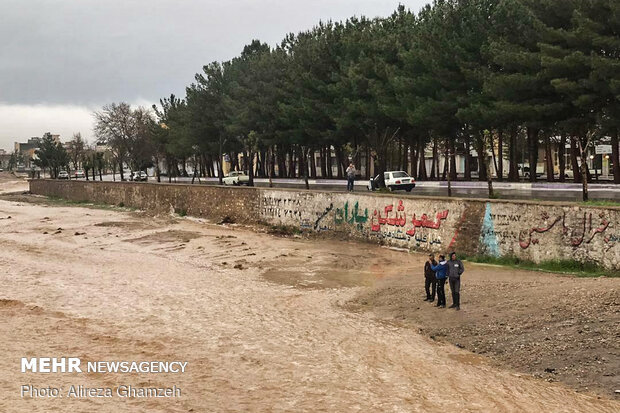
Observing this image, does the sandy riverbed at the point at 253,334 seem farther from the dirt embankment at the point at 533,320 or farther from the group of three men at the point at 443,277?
the group of three men at the point at 443,277

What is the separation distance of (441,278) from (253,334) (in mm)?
5279

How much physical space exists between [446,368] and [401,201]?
16.1 meters


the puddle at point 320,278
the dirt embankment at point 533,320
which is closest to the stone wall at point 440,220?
the dirt embankment at point 533,320

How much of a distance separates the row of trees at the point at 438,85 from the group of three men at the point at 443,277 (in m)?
Result: 13.8

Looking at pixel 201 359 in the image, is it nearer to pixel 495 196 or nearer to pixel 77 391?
pixel 77 391

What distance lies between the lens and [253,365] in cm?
1222

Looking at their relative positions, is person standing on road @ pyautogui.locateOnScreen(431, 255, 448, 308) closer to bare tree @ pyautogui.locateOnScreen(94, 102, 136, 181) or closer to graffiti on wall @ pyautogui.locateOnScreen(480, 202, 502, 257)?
graffiti on wall @ pyautogui.locateOnScreen(480, 202, 502, 257)

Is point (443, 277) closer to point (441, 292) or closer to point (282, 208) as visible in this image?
point (441, 292)

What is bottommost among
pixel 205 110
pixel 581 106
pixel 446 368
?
pixel 446 368

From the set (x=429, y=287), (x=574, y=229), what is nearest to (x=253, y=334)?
(x=429, y=287)

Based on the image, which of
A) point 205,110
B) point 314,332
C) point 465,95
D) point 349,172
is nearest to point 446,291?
point 314,332

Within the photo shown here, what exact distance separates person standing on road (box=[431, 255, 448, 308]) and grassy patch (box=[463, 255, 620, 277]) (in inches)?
225

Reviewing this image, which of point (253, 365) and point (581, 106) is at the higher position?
point (581, 106)

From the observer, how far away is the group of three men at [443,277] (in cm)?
1543
